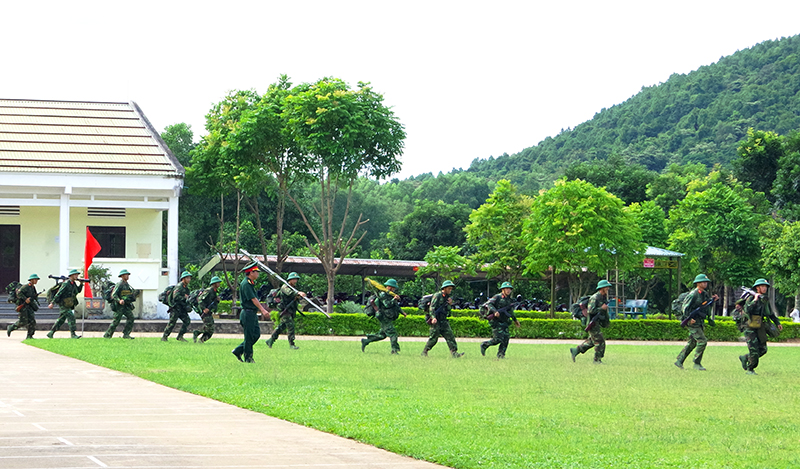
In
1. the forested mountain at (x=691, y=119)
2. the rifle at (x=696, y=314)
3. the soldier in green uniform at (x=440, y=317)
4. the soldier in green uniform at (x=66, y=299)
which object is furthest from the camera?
the forested mountain at (x=691, y=119)

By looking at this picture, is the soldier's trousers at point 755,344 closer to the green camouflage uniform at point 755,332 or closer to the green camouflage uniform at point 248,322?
the green camouflage uniform at point 755,332

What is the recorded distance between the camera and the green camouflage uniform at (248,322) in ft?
58.5

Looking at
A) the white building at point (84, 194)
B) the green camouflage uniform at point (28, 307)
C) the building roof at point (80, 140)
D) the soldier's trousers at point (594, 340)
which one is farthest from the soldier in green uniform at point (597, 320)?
the building roof at point (80, 140)

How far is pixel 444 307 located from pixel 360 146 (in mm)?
15935

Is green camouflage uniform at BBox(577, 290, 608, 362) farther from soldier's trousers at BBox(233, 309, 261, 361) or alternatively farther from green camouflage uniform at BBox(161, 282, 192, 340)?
green camouflage uniform at BBox(161, 282, 192, 340)

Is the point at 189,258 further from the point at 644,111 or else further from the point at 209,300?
the point at 644,111

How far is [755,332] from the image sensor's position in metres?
18.8

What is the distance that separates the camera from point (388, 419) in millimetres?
10125

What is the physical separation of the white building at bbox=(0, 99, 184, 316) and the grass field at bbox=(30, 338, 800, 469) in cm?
1375

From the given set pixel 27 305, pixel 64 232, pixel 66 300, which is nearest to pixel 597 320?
pixel 66 300

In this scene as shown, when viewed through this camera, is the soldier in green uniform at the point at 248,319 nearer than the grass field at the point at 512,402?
No

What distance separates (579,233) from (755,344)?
73.4ft

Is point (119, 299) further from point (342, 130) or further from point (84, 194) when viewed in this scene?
point (342, 130)

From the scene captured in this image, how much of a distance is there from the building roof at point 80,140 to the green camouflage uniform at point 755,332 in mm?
22276
